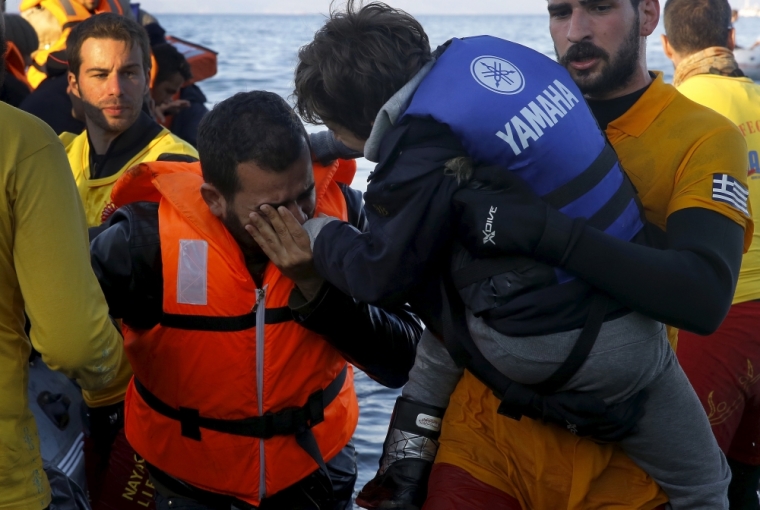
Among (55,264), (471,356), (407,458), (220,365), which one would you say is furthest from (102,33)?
(471,356)

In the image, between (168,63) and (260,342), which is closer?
(260,342)

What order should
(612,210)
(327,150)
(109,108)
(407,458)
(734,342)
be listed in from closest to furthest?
(612,210) < (407,458) < (327,150) < (734,342) < (109,108)

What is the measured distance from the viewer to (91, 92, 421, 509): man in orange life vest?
2.51 metres

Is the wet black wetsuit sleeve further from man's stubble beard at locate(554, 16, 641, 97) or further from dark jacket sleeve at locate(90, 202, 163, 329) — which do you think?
dark jacket sleeve at locate(90, 202, 163, 329)

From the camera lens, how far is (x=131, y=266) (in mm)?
2564

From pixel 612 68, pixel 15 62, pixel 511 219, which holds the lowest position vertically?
pixel 15 62

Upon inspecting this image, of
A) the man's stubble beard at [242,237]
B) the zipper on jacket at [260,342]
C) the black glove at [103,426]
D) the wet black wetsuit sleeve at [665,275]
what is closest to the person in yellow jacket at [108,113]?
the black glove at [103,426]

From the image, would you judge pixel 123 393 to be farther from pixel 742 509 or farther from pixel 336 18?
pixel 742 509

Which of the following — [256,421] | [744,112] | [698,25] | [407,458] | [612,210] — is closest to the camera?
[612,210]

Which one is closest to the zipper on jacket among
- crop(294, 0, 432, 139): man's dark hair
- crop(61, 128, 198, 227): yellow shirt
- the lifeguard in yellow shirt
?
crop(294, 0, 432, 139): man's dark hair

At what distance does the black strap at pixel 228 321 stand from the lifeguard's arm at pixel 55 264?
44cm

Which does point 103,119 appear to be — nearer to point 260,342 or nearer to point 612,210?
point 260,342

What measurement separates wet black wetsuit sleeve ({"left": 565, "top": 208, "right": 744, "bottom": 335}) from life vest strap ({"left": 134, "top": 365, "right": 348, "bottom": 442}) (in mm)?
960

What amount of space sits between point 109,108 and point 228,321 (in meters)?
1.80
